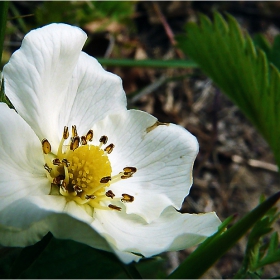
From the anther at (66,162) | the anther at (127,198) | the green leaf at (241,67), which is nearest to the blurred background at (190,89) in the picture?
Result: the green leaf at (241,67)

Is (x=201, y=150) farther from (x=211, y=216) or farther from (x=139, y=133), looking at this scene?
(x=211, y=216)

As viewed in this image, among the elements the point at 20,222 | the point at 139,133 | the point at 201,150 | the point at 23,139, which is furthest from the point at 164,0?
the point at 20,222

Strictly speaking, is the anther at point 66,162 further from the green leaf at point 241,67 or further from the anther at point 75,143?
the green leaf at point 241,67

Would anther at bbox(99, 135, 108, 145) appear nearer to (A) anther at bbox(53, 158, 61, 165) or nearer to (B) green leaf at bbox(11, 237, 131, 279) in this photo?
(A) anther at bbox(53, 158, 61, 165)

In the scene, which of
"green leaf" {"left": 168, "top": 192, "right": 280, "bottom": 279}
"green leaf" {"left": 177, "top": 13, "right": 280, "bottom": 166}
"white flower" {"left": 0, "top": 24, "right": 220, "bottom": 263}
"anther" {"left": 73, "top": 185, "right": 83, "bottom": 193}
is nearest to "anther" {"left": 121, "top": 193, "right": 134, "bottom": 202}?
"white flower" {"left": 0, "top": 24, "right": 220, "bottom": 263}

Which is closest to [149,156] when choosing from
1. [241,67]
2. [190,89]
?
[241,67]
